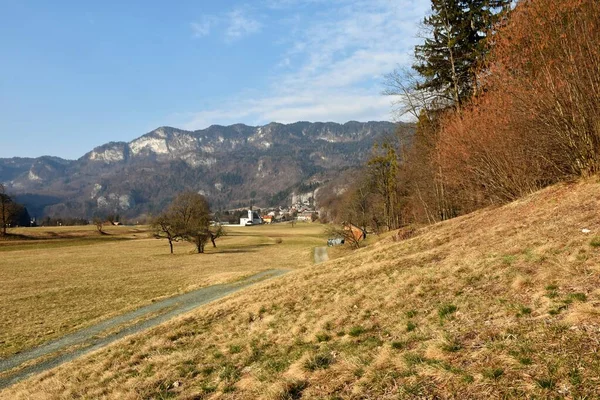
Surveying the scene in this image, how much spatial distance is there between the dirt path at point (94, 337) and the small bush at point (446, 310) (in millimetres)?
12948

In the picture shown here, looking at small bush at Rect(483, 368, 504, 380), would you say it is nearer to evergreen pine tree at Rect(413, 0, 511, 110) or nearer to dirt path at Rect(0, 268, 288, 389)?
dirt path at Rect(0, 268, 288, 389)

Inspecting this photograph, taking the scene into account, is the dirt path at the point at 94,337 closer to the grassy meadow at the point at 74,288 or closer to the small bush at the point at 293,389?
the grassy meadow at the point at 74,288

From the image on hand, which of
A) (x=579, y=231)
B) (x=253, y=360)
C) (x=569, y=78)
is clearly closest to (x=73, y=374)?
(x=253, y=360)

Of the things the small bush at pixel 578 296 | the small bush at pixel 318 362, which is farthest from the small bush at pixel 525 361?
the small bush at pixel 318 362

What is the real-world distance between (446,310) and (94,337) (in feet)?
51.1

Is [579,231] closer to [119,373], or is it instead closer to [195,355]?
[195,355]

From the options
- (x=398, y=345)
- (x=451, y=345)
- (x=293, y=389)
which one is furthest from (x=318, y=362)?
(x=451, y=345)

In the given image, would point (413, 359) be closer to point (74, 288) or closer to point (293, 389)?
point (293, 389)

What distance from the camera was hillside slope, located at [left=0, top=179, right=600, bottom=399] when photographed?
550 centimetres

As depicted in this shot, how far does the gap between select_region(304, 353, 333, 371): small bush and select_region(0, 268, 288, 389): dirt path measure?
10495 mm

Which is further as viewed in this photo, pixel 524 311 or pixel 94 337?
pixel 94 337

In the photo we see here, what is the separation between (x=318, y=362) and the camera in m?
7.38

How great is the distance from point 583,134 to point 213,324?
16580 millimetres

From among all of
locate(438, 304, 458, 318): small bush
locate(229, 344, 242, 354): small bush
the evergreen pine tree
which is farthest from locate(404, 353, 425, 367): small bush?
the evergreen pine tree
